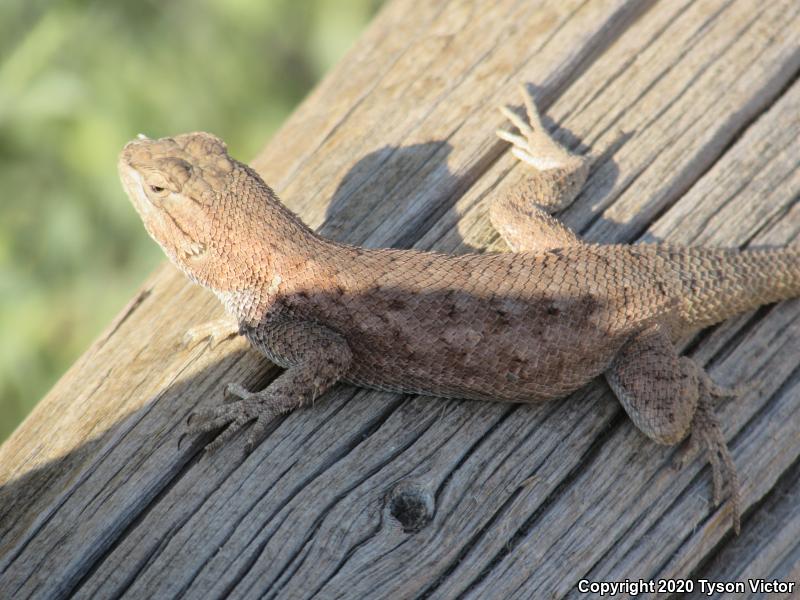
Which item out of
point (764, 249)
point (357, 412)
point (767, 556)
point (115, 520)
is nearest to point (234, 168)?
point (357, 412)

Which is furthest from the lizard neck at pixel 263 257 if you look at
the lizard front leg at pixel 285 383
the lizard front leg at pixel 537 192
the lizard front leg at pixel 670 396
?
the lizard front leg at pixel 670 396

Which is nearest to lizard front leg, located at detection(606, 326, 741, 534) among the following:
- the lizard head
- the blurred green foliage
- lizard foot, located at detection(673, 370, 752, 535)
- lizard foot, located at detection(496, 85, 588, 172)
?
lizard foot, located at detection(673, 370, 752, 535)

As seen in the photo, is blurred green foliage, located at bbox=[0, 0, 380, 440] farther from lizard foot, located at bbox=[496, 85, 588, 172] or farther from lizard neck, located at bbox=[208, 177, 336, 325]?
lizard foot, located at bbox=[496, 85, 588, 172]

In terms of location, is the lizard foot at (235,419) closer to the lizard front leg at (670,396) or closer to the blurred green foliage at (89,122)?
the lizard front leg at (670,396)

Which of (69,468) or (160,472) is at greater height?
(160,472)

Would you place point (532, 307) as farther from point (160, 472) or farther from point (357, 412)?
point (160, 472)

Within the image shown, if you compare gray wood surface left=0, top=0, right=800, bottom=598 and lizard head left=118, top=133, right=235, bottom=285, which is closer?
gray wood surface left=0, top=0, right=800, bottom=598

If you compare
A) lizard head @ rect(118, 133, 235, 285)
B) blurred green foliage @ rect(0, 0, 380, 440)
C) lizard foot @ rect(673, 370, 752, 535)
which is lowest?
blurred green foliage @ rect(0, 0, 380, 440)
